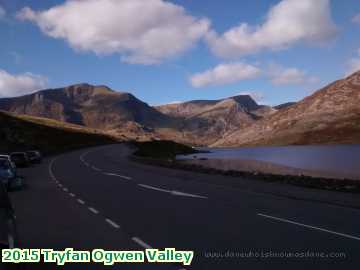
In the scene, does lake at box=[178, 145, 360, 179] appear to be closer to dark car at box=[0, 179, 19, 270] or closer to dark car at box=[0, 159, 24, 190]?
dark car at box=[0, 159, 24, 190]

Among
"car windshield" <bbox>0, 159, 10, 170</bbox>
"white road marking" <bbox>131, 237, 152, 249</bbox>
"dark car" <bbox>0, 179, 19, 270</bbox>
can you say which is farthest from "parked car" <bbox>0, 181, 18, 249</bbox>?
"car windshield" <bbox>0, 159, 10, 170</bbox>

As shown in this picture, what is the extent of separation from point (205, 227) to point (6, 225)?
571 centimetres

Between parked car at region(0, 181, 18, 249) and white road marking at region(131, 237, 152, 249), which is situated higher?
parked car at region(0, 181, 18, 249)

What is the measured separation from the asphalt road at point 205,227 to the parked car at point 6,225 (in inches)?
60.5

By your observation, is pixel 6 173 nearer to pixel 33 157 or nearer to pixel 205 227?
pixel 205 227

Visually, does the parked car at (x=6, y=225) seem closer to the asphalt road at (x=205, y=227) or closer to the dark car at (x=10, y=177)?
the asphalt road at (x=205, y=227)

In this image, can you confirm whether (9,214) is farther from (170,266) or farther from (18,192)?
(18,192)

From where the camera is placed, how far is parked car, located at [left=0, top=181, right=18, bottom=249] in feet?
18.2

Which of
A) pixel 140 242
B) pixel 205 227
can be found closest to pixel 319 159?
pixel 205 227

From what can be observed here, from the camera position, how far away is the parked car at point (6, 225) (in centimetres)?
554

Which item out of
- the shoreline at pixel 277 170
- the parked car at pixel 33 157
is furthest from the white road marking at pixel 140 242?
the parked car at pixel 33 157

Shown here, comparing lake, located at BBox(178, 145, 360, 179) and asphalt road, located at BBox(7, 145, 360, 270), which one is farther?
lake, located at BBox(178, 145, 360, 179)

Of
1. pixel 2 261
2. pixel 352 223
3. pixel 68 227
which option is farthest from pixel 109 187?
pixel 2 261

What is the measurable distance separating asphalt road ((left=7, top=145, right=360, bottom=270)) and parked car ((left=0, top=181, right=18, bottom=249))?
1.54 meters
